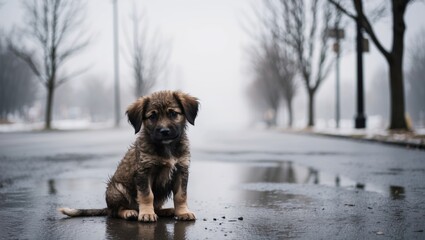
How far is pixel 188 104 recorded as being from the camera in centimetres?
491

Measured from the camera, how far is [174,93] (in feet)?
16.0

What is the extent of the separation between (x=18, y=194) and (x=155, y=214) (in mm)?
2942

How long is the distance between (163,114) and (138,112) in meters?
0.27

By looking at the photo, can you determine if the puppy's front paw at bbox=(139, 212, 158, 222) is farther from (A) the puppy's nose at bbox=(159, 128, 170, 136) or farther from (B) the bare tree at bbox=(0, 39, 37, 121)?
(B) the bare tree at bbox=(0, 39, 37, 121)

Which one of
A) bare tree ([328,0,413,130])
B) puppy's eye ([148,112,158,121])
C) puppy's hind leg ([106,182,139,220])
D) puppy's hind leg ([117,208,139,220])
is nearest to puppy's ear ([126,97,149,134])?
puppy's eye ([148,112,158,121])

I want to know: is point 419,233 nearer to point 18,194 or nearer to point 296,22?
point 18,194

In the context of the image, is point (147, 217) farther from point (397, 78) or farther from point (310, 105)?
point (310, 105)

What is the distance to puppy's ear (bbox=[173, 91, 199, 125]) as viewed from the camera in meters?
4.84

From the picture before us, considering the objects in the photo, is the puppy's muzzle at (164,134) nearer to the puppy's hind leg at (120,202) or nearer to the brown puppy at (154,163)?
the brown puppy at (154,163)

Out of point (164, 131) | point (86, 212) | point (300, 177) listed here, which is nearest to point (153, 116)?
point (164, 131)

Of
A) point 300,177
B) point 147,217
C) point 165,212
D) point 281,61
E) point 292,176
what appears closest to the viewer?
point 147,217

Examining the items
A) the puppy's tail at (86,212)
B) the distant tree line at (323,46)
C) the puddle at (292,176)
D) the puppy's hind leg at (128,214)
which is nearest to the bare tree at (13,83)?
the distant tree line at (323,46)

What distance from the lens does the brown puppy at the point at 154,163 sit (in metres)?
4.58

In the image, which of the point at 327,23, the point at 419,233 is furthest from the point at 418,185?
the point at 327,23
